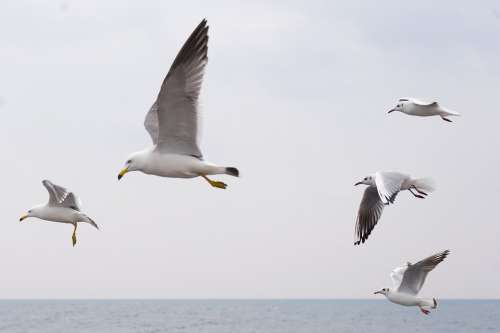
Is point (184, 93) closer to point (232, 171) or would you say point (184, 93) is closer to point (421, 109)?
point (232, 171)

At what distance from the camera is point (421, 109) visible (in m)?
14.2

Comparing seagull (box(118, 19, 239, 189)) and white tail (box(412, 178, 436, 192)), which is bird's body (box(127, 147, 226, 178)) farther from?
white tail (box(412, 178, 436, 192))

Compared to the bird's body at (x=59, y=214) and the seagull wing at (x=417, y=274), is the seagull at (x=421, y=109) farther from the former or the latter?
the bird's body at (x=59, y=214)

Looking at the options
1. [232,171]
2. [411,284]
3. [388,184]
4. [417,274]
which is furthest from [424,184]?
[232,171]

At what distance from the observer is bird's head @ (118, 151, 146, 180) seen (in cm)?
995

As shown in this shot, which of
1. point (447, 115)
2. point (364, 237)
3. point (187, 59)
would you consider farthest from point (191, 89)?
point (364, 237)

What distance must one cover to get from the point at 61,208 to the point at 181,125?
21.8 feet

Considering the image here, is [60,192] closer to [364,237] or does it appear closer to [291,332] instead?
[364,237]

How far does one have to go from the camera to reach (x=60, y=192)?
1532 cm

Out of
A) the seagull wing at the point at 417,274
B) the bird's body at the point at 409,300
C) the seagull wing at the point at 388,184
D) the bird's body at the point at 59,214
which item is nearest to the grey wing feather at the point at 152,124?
the bird's body at the point at 59,214

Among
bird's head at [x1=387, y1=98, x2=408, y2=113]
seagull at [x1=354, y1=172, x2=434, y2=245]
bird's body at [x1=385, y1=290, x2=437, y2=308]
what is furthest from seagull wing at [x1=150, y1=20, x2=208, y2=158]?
bird's body at [x1=385, y1=290, x2=437, y2=308]

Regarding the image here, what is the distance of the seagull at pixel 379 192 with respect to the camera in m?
13.5

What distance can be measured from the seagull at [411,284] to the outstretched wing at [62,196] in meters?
6.42

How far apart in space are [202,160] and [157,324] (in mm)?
77163
